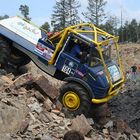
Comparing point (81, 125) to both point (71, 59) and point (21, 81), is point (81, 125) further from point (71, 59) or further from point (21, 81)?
point (21, 81)

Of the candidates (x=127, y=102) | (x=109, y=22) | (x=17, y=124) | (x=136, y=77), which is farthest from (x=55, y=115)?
(x=109, y=22)

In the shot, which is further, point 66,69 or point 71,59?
point 66,69

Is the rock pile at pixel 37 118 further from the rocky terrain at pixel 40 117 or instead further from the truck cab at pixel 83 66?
the truck cab at pixel 83 66

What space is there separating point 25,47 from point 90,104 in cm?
288

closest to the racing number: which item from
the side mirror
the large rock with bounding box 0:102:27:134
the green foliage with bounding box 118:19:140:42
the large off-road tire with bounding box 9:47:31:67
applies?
the side mirror

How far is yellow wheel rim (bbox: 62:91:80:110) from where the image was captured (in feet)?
45.9

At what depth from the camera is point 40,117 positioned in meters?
12.5

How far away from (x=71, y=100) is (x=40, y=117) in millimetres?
1854

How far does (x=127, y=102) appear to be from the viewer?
62.5 feet

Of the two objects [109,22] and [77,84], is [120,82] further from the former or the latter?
[109,22]

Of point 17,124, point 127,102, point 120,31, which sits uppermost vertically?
point 17,124

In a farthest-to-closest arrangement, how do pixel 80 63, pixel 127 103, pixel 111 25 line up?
pixel 111 25 → pixel 127 103 → pixel 80 63

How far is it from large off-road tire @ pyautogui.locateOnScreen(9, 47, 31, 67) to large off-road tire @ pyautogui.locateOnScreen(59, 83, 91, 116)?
107 inches

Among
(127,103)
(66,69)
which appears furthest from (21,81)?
(127,103)
